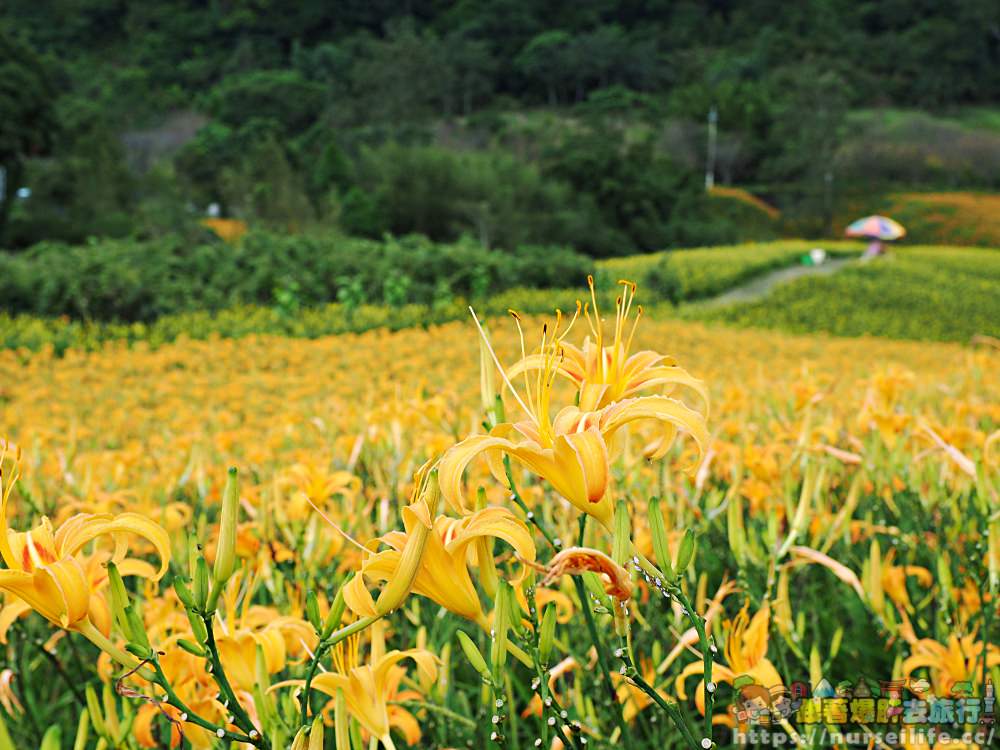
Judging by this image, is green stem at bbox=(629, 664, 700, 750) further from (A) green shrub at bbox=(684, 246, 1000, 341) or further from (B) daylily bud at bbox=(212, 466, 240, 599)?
(A) green shrub at bbox=(684, 246, 1000, 341)

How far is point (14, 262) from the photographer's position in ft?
26.6

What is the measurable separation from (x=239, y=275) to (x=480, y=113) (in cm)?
4043

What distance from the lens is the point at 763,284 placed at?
609 inches

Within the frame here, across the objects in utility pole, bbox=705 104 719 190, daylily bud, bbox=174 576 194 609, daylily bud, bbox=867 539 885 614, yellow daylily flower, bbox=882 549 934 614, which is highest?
daylily bud, bbox=174 576 194 609

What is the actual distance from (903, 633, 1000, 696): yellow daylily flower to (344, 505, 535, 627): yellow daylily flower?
1.84 feet

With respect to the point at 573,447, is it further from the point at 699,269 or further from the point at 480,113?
the point at 480,113

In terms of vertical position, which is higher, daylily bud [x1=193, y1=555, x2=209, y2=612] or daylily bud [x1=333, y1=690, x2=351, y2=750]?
daylily bud [x1=193, y1=555, x2=209, y2=612]

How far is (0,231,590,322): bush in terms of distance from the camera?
24.6 feet

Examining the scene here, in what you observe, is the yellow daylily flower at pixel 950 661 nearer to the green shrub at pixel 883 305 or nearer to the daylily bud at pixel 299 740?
the daylily bud at pixel 299 740

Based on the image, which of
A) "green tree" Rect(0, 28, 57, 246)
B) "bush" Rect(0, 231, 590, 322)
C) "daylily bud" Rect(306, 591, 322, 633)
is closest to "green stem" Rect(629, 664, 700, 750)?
"daylily bud" Rect(306, 591, 322, 633)

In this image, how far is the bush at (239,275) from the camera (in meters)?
7.48

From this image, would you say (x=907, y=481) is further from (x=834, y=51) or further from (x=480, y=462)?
(x=834, y=51)

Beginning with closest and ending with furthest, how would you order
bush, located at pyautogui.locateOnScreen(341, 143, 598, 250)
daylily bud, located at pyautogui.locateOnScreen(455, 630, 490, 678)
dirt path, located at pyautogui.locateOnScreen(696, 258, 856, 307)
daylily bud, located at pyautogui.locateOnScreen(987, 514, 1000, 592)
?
daylily bud, located at pyautogui.locateOnScreen(455, 630, 490, 678) < daylily bud, located at pyautogui.locateOnScreen(987, 514, 1000, 592) < dirt path, located at pyautogui.locateOnScreen(696, 258, 856, 307) < bush, located at pyautogui.locateOnScreen(341, 143, 598, 250)

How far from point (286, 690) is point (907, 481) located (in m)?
1.21
